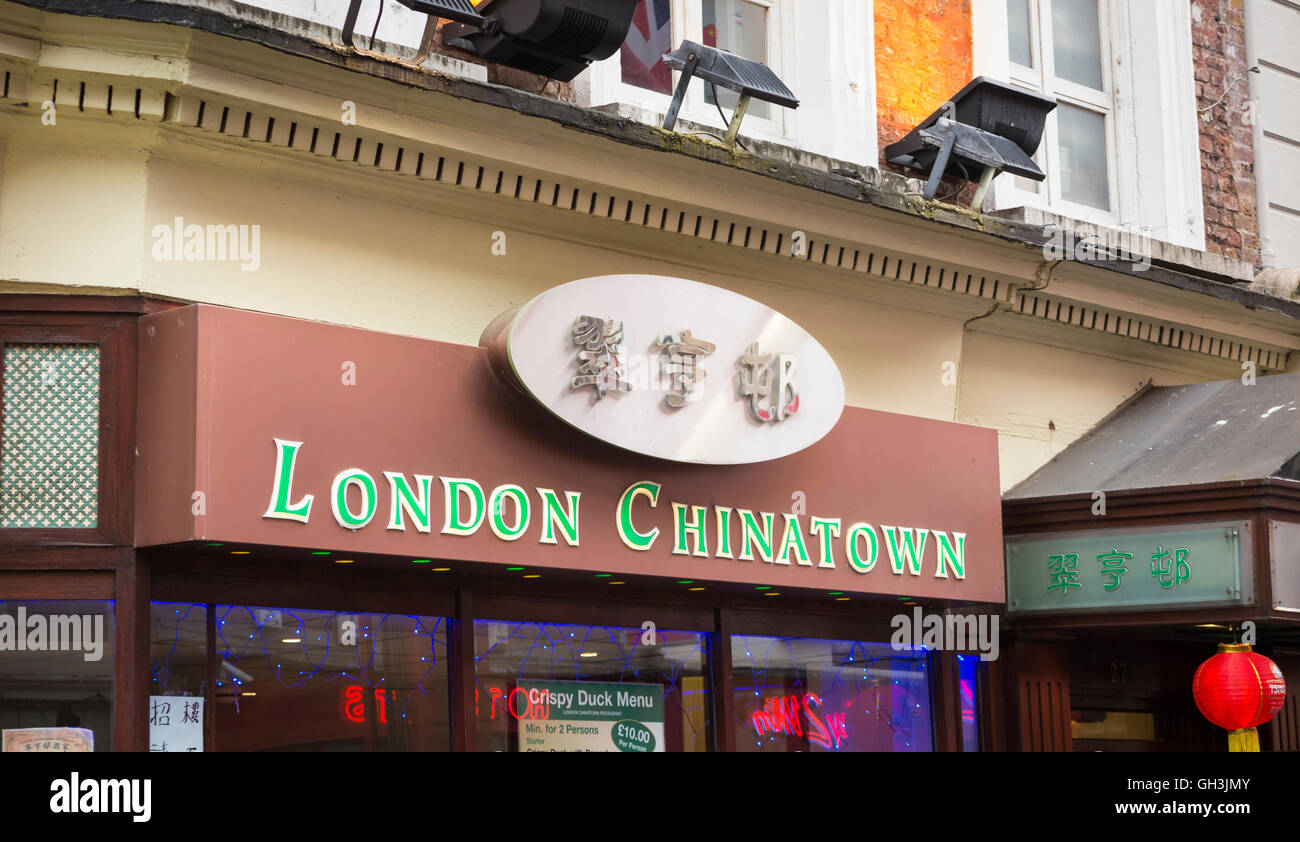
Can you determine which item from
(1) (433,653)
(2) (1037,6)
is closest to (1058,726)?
(1) (433,653)

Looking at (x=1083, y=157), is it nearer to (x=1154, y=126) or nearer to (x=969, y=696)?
(x=1154, y=126)

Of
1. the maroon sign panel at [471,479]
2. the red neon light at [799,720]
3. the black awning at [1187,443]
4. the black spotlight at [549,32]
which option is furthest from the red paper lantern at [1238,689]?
the black spotlight at [549,32]

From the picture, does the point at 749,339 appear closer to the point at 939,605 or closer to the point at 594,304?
the point at 594,304

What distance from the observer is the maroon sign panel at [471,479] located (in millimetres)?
6297

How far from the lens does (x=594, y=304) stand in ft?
24.1

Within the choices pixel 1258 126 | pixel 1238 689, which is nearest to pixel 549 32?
pixel 1238 689

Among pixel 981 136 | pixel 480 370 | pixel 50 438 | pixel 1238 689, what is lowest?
pixel 1238 689

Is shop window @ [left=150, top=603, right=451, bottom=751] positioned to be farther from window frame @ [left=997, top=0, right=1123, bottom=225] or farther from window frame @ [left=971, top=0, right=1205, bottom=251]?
window frame @ [left=971, top=0, right=1205, bottom=251]

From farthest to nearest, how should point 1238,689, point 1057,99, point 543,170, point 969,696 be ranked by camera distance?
point 1057,99 → point 969,696 → point 1238,689 → point 543,170

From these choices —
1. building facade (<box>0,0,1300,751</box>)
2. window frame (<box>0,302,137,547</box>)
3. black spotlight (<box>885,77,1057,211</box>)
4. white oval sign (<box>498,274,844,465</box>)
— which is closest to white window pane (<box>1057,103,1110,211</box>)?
building facade (<box>0,0,1300,751</box>)

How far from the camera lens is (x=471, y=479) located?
6969 millimetres

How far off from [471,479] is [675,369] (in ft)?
3.80

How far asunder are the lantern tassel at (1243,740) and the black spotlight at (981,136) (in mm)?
3288

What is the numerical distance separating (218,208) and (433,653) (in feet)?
7.14
